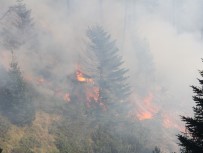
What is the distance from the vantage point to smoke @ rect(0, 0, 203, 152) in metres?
54.2

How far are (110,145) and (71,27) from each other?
3620cm

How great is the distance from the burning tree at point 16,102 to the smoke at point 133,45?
28.1ft

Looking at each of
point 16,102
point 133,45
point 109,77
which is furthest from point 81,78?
point 133,45

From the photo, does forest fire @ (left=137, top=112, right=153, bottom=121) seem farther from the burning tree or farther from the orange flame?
the burning tree

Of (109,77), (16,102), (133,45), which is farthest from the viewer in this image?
(133,45)

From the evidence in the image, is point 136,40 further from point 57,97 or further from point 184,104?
point 57,97

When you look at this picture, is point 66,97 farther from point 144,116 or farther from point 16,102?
point 144,116

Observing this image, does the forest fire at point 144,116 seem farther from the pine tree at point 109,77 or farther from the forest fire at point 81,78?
the forest fire at point 81,78

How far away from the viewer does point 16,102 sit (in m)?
37.0

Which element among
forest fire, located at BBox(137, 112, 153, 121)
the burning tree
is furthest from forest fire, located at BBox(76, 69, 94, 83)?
the burning tree

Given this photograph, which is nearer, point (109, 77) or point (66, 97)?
point (66, 97)

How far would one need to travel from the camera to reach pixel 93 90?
51781mm

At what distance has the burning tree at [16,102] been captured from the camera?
37.2 metres

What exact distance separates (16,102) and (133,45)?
150ft
